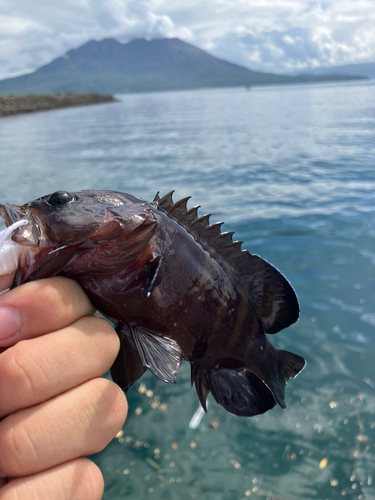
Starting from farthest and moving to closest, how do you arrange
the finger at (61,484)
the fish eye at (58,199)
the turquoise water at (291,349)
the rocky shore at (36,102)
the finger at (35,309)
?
the rocky shore at (36,102)
the turquoise water at (291,349)
the fish eye at (58,199)
the finger at (35,309)
the finger at (61,484)

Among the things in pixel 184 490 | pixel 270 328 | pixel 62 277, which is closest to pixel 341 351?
pixel 184 490

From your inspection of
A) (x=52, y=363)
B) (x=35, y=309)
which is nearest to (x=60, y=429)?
(x=52, y=363)

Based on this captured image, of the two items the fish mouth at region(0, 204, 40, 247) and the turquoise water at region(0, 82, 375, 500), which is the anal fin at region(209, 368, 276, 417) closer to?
the fish mouth at region(0, 204, 40, 247)

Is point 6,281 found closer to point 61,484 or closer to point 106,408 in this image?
point 106,408

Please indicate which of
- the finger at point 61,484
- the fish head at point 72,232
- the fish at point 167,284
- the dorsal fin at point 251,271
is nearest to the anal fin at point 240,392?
the fish at point 167,284

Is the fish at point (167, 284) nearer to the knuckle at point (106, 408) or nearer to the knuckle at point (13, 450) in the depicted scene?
the knuckle at point (106, 408)

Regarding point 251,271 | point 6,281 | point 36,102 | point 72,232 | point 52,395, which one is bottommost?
point 52,395

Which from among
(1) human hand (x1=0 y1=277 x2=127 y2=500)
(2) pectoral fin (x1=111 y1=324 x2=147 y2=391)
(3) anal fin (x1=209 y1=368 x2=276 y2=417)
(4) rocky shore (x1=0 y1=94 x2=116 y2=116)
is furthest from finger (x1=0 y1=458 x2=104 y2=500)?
(4) rocky shore (x1=0 y1=94 x2=116 y2=116)
